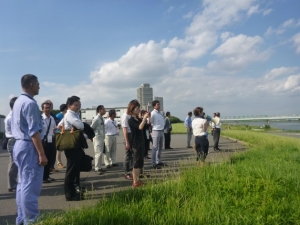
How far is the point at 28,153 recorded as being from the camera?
11.2 feet

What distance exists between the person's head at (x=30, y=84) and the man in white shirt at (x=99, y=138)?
397cm

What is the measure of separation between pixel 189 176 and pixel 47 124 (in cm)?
391

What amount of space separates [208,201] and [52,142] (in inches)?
180

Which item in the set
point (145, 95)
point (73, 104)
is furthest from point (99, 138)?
point (145, 95)

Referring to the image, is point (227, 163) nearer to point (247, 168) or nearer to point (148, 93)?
point (247, 168)

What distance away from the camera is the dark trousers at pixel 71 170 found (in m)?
4.90

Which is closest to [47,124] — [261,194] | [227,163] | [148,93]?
[227,163]

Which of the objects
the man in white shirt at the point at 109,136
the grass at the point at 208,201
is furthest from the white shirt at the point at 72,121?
the man in white shirt at the point at 109,136

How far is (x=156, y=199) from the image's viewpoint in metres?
4.07

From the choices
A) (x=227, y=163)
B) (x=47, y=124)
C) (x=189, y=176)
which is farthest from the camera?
(x=47, y=124)

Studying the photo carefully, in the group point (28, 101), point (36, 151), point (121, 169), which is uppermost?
point (28, 101)

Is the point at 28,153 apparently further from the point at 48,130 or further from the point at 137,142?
the point at 48,130

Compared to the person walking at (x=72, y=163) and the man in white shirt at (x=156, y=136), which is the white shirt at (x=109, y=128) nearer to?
the man in white shirt at (x=156, y=136)

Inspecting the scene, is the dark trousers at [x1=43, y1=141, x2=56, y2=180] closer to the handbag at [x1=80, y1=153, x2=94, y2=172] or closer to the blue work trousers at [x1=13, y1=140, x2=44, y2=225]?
the handbag at [x1=80, y1=153, x2=94, y2=172]
